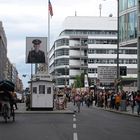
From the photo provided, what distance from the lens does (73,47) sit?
523ft

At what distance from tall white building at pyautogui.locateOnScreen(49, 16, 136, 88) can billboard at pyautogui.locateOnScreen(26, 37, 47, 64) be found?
101 metres

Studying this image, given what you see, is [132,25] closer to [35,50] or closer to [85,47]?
[35,50]

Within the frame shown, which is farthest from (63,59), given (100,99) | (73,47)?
(100,99)

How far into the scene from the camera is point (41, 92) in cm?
4462

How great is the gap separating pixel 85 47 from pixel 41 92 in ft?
372

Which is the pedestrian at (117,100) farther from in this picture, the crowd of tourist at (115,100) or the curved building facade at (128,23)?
the curved building facade at (128,23)

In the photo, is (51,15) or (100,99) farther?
(100,99)

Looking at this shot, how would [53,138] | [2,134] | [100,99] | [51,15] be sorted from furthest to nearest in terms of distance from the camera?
[100,99] < [51,15] < [2,134] < [53,138]

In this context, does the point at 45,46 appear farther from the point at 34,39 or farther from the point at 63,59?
the point at 63,59

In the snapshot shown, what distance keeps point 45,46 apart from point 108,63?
338 ft

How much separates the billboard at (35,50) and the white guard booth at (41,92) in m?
7.00

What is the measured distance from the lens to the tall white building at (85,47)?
6117 inches

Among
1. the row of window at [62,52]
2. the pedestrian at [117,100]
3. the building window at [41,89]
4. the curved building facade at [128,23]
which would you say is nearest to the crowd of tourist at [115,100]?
the pedestrian at [117,100]

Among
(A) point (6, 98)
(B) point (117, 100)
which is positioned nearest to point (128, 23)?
(B) point (117, 100)
